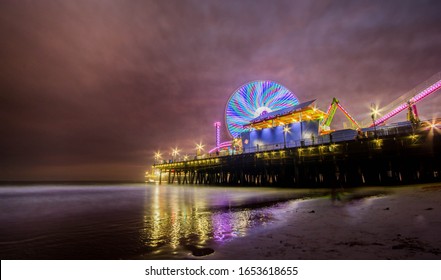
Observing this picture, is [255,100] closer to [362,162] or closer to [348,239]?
[362,162]

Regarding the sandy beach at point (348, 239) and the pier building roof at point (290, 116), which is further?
the pier building roof at point (290, 116)

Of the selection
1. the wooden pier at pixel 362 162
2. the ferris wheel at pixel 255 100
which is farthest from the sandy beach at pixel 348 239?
the ferris wheel at pixel 255 100

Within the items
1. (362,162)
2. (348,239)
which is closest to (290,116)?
(362,162)

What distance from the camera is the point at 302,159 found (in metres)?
26.1

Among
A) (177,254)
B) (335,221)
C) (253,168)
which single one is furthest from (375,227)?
(253,168)

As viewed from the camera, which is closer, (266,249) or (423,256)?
(423,256)

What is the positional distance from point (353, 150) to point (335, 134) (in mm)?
9540

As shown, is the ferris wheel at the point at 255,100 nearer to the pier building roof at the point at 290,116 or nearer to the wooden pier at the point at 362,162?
the pier building roof at the point at 290,116

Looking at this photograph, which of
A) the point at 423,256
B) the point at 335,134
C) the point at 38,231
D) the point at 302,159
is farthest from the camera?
the point at 335,134

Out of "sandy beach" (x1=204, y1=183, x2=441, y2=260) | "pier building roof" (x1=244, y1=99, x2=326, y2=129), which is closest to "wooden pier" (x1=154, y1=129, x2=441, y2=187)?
"pier building roof" (x1=244, y1=99, x2=326, y2=129)

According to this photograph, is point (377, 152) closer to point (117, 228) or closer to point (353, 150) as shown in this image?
point (353, 150)

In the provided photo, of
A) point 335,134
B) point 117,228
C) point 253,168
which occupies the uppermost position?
point 335,134

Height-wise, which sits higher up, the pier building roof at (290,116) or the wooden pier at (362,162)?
the pier building roof at (290,116)

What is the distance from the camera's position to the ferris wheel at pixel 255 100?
145 feet
